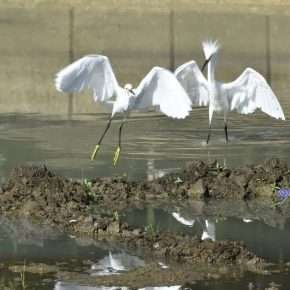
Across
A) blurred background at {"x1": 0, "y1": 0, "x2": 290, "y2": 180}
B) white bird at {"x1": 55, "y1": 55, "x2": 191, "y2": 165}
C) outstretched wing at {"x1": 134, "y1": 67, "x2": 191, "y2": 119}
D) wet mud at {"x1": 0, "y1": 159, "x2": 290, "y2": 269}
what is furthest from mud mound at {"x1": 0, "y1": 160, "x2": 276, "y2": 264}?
blurred background at {"x1": 0, "y1": 0, "x2": 290, "y2": 180}

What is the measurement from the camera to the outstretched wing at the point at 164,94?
11570 millimetres

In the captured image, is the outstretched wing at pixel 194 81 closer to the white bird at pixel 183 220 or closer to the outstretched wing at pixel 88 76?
the outstretched wing at pixel 88 76

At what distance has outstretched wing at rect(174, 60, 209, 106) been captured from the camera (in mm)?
13820

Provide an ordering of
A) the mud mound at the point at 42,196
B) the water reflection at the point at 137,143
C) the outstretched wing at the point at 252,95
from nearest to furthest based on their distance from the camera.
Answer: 1. the mud mound at the point at 42,196
2. the water reflection at the point at 137,143
3. the outstretched wing at the point at 252,95

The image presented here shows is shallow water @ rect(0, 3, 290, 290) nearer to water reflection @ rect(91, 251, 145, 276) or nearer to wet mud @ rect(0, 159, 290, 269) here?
water reflection @ rect(91, 251, 145, 276)

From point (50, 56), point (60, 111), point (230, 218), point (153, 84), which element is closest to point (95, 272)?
point (230, 218)

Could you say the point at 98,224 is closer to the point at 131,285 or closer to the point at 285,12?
the point at 131,285

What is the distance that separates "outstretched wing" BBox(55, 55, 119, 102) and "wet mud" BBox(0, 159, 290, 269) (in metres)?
1.46

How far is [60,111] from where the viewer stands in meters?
17.5

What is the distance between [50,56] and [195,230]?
14.3 m

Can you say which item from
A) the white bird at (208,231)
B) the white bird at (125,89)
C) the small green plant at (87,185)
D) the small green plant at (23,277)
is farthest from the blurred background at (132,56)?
the small green plant at (23,277)

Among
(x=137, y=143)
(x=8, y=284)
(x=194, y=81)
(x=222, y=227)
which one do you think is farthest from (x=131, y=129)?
(x=8, y=284)

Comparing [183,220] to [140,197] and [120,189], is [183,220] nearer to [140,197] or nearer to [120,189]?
[140,197]

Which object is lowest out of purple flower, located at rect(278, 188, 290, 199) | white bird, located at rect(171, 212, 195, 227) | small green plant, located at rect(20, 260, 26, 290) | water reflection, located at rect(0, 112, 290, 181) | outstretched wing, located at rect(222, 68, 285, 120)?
small green plant, located at rect(20, 260, 26, 290)
